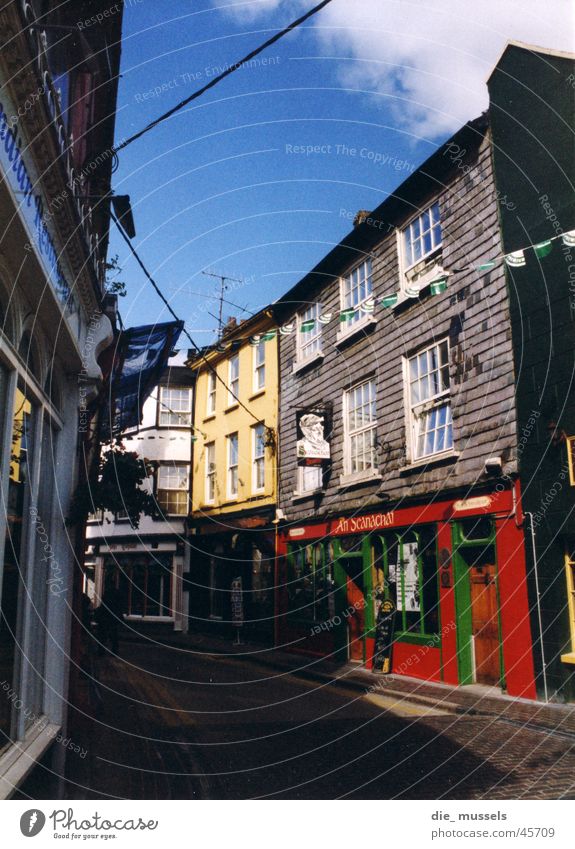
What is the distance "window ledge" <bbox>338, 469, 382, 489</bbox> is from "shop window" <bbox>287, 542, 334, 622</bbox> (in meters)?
1.75

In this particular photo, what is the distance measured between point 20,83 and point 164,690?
32.9 ft

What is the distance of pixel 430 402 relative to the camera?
42.1 feet

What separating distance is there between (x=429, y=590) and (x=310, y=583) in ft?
16.2

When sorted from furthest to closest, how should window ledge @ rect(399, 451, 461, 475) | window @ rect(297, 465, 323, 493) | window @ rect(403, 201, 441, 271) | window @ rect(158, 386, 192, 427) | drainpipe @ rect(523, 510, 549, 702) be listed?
window @ rect(158, 386, 192, 427), window @ rect(297, 465, 323, 493), window @ rect(403, 201, 441, 271), window ledge @ rect(399, 451, 461, 475), drainpipe @ rect(523, 510, 549, 702)

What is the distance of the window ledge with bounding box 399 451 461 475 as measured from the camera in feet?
39.4

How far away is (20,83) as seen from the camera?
3.69 m

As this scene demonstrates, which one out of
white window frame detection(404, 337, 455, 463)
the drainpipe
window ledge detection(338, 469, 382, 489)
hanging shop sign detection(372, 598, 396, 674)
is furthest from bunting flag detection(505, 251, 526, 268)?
hanging shop sign detection(372, 598, 396, 674)

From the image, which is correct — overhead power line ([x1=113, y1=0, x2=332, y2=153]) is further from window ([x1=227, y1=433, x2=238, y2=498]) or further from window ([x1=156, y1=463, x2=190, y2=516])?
window ([x1=156, y1=463, x2=190, y2=516])

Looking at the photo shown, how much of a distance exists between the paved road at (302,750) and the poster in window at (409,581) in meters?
2.04

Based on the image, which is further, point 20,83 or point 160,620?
point 160,620

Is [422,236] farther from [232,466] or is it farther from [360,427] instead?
[232,466]

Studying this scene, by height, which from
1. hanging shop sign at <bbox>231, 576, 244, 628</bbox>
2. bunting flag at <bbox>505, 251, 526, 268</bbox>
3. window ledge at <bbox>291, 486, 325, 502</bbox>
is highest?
bunting flag at <bbox>505, 251, 526, 268</bbox>
